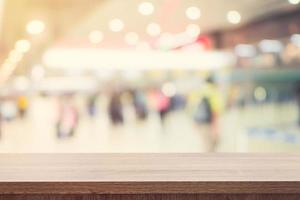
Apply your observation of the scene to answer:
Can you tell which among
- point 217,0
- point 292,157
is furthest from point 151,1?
point 292,157

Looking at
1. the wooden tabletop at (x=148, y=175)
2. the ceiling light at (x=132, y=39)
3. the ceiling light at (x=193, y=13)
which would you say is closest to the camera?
the wooden tabletop at (x=148, y=175)

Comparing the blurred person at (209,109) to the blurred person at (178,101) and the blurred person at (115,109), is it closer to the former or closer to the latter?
the blurred person at (178,101)

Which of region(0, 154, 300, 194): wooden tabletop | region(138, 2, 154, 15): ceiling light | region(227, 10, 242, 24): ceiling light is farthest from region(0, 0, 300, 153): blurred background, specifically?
region(0, 154, 300, 194): wooden tabletop

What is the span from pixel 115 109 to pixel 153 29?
123cm

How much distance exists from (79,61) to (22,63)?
36.1 inches

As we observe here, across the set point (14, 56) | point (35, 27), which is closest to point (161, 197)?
point (35, 27)

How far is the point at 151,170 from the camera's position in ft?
2.90

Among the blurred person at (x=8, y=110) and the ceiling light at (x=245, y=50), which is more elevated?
the ceiling light at (x=245, y=50)

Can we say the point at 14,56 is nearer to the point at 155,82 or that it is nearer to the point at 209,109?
the point at 155,82

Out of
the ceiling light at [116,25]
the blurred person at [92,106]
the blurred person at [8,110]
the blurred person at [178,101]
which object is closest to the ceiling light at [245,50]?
the blurred person at [178,101]

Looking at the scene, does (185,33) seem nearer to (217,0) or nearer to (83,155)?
(217,0)

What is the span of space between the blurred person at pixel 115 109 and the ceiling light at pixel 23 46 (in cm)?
134

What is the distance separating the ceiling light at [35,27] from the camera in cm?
744

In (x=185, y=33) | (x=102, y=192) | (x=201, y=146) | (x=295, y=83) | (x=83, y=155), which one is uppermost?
(x=185, y=33)
